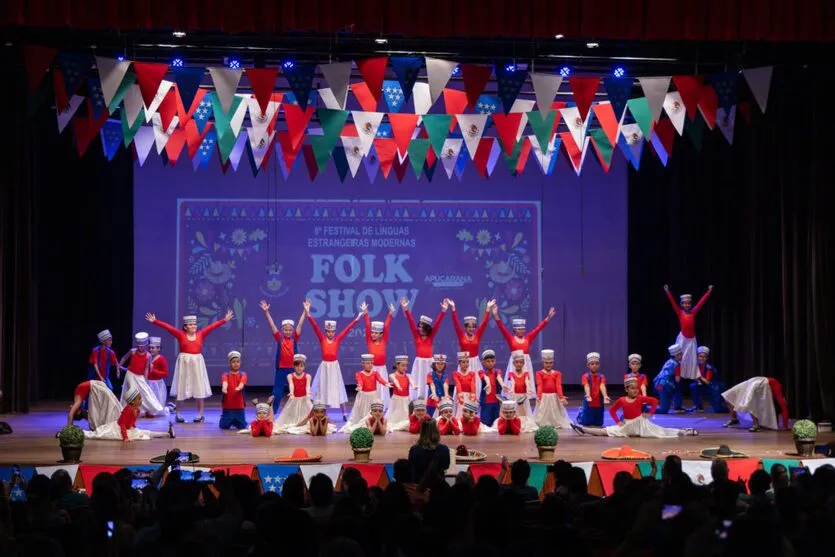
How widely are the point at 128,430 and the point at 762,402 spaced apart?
6627 millimetres

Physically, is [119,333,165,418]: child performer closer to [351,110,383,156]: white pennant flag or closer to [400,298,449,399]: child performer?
[400,298,449,399]: child performer

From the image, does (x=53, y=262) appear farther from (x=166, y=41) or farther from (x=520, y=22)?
(x=520, y=22)

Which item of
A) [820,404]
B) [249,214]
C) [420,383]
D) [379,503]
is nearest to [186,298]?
[249,214]

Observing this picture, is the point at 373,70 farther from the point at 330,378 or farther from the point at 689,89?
the point at 330,378

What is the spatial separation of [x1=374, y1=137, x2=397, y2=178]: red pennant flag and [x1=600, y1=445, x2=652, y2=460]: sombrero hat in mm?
4443

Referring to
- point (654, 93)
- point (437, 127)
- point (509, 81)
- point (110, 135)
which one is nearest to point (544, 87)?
point (509, 81)

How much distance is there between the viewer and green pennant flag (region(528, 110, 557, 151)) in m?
11.2

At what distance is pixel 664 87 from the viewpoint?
10602mm

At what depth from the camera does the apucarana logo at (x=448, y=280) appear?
1540cm


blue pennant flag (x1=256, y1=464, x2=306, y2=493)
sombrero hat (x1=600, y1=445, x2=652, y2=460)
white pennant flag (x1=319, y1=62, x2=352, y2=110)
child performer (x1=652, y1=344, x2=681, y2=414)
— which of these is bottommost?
blue pennant flag (x1=256, y1=464, x2=306, y2=493)

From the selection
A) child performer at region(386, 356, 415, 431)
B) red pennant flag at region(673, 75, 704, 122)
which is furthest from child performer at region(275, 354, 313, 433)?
red pennant flag at region(673, 75, 704, 122)

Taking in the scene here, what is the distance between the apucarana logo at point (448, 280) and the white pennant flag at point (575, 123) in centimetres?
397

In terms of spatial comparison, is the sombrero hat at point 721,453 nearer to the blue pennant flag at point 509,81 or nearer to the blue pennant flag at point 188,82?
the blue pennant flag at point 509,81

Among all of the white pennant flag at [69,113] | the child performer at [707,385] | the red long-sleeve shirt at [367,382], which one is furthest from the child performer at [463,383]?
the white pennant flag at [69,113]
